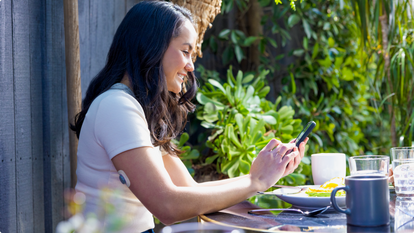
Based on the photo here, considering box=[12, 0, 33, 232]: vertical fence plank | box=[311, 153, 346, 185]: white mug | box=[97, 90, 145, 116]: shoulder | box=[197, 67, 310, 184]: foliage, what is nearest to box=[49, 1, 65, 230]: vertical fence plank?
box=[12, 0, 33, 232]: vertical fence plank

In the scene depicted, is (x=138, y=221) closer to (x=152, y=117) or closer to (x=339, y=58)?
(x=152, y=117)

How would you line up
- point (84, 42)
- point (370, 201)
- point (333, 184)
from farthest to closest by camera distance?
point (84, 42)
point (333, 184)
point (370, 201)

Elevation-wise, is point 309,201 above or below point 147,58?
below

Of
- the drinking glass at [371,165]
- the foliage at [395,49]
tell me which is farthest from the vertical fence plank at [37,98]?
the foliage at [395,49]

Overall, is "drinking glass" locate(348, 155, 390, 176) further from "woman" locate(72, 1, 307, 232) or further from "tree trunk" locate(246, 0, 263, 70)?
"tree trunk" locate(246, 0, 263, 70)

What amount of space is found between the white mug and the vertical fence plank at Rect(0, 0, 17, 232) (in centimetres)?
98

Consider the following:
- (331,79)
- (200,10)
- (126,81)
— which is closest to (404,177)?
(126,81)

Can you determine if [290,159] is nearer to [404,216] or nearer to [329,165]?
[329,165]

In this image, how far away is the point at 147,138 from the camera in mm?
870

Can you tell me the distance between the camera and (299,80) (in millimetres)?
2742

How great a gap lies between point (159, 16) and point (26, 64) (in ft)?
1.92

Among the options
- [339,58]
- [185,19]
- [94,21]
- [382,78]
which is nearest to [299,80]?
[339,58]

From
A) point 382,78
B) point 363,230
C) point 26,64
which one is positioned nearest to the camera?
point 363,230

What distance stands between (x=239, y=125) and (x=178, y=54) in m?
0.78
